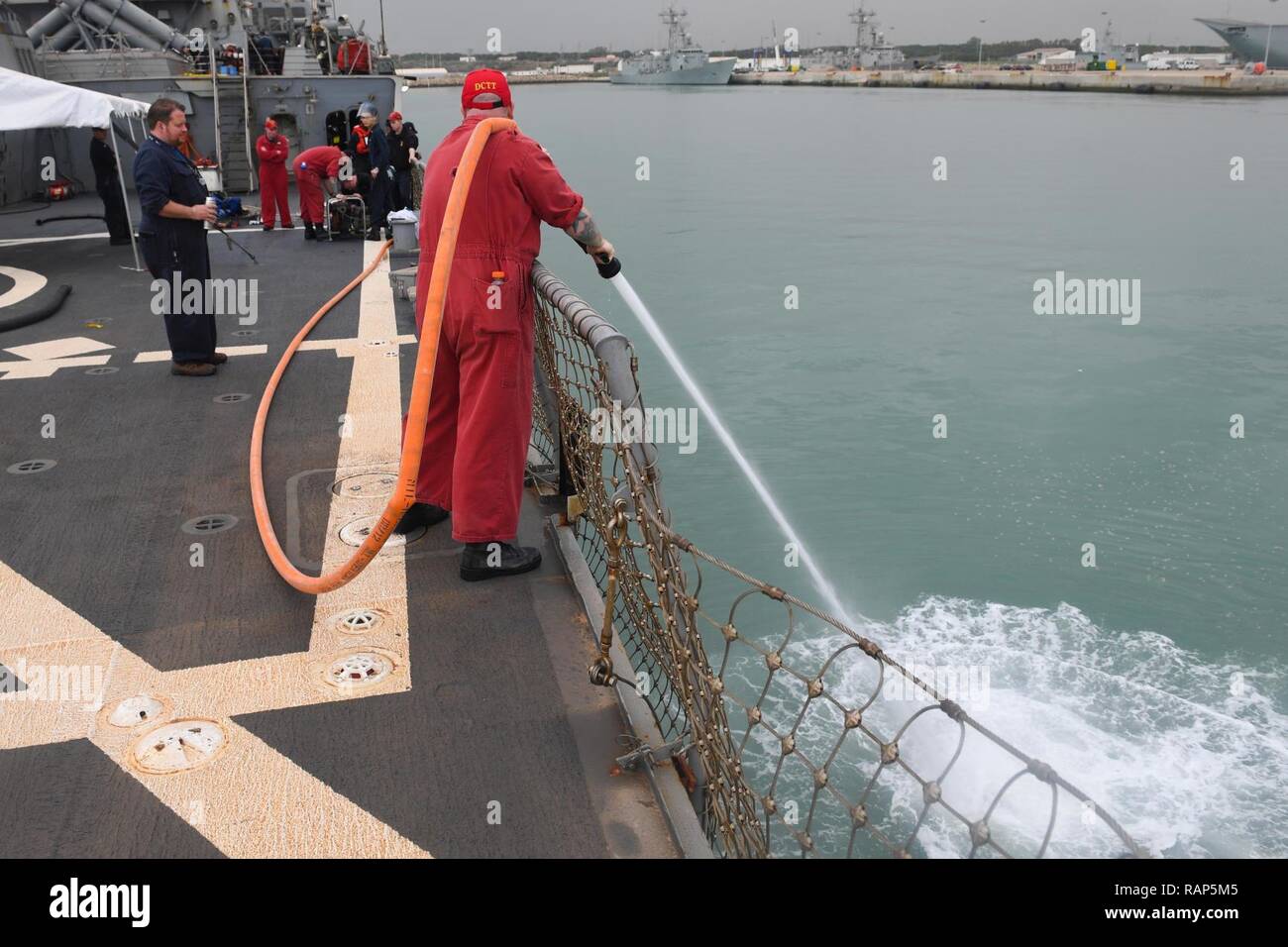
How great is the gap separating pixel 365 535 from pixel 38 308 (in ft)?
20.8

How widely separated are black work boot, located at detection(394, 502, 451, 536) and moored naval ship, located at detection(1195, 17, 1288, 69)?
129031 mm

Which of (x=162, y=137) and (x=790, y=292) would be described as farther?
(x=790, y=292)

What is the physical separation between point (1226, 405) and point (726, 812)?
47.2 ft

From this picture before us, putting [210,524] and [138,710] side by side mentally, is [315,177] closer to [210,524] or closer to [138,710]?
[210,524]

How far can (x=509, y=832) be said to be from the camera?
2805mm

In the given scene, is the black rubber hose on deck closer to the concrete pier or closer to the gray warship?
the gray warship

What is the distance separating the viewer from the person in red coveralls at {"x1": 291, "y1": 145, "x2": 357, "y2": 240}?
1350 cm

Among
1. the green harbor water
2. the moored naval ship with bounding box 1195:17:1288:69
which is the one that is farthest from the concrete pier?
the green harbor water

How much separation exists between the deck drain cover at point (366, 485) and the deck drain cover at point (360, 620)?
3.95 ft

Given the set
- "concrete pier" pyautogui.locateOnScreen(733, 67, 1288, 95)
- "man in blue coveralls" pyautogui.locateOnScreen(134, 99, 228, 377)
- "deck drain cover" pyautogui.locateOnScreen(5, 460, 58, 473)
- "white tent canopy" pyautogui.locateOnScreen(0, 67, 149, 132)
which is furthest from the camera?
"concrete pier" pyautogui.locateOnScreen(733, 67, 1288, 95)

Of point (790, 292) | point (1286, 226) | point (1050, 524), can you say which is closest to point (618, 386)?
point (1050, 524)

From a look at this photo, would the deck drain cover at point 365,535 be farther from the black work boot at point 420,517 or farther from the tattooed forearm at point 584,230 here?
the tattooed forearm at point 584,230
